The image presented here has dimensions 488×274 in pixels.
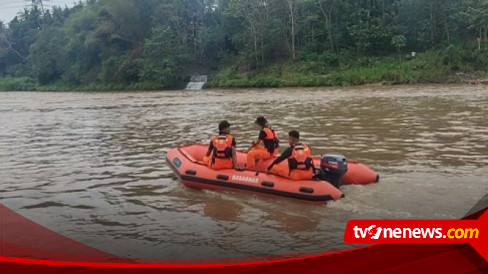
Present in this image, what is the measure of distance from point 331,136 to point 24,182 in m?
5.79

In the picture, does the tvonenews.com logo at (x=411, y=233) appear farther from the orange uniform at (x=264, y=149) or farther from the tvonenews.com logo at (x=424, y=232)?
the orange uniform at (x=264, y=149)

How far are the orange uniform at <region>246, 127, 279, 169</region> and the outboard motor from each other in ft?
3.02

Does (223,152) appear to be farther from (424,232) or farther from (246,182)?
(424,232)

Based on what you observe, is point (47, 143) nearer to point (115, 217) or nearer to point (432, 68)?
point (115, 217)

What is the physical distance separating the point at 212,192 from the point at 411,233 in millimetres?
4074

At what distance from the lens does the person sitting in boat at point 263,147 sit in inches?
236

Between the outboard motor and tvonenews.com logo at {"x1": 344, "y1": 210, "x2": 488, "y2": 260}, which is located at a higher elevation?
tvonenews.com logo at {"x1": 344, "y1": 210, "x2": 488, "y2": 260}

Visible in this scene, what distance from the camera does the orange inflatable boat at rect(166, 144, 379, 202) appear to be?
4969mm

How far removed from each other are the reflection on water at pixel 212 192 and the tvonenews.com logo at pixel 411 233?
3.93 ft

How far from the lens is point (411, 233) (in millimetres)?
1676

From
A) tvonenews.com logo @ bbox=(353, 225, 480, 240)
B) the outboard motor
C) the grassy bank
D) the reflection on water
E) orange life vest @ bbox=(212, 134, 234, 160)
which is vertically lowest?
the reflection on water

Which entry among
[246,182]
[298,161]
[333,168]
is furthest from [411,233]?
[246,182]

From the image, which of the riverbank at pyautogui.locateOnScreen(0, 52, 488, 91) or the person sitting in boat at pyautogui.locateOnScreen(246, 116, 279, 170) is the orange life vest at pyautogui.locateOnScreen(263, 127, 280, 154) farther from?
the riverbank at pyautogui.locateOnScreen(0, 52, 488, 91)

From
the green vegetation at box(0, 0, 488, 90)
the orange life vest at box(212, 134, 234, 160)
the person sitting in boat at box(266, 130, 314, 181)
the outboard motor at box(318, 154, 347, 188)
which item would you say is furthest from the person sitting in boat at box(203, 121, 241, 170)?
the green vegetation at box(0, 0, 488, 90)
